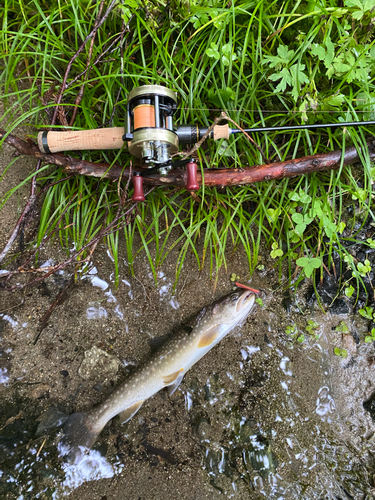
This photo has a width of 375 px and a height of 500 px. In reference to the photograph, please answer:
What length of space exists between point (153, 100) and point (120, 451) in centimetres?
283

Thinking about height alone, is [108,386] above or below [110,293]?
below

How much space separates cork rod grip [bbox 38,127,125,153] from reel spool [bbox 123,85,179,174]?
0.76 ft

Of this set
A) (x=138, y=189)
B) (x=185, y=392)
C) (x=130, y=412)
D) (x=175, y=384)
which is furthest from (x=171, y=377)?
(x=138, y=189)

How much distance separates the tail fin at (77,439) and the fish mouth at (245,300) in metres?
1.57

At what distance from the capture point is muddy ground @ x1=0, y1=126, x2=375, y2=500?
2670 mm

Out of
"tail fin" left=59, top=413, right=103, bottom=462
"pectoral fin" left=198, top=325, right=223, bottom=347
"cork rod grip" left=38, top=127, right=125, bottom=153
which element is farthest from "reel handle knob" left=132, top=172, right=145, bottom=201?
"tail fin" left=59, top=413, right=103, bottom=462

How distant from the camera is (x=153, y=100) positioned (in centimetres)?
218

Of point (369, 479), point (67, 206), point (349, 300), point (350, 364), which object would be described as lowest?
point (369, 479)

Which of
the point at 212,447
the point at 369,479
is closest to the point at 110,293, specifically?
the point at 212,447

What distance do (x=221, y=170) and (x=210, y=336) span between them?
1.43 meters

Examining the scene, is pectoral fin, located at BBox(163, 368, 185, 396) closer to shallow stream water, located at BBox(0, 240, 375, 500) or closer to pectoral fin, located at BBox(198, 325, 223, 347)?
shallow stream water, located at BBox(0, 240, 375, 500)

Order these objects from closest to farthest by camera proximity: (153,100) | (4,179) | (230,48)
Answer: (153,100) < (230,48) < (4,179)

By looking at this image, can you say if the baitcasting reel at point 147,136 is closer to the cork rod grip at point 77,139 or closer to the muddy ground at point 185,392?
the cork rod grip at point 77,139

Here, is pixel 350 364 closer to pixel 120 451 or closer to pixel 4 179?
pixel 120 451
